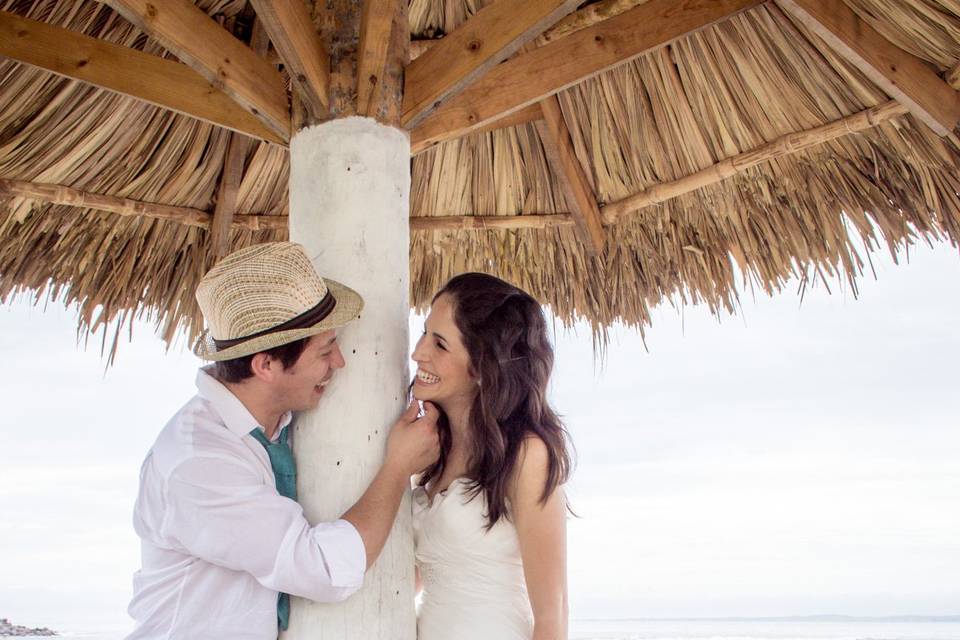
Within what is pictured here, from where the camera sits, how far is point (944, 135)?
8.31 ft

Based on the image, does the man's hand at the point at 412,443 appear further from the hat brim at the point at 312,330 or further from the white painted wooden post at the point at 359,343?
the hat brim at the point at 312,330

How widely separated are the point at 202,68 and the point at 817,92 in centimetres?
199

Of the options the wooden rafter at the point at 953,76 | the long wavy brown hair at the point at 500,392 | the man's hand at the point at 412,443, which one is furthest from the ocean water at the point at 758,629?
the man's hand at the point at 412,443

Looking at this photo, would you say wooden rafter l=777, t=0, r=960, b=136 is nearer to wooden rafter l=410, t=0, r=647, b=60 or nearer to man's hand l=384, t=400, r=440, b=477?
wooden rafter l=410, t=0, r=647, b=60

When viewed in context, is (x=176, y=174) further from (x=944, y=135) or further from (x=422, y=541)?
(x=944, y=135)

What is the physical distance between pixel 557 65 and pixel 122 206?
1.83 metres

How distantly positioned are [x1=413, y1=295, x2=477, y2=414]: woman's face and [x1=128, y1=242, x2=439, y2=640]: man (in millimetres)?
145

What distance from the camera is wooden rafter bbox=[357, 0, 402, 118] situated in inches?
74.3

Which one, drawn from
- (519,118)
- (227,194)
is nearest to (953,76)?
(519,118)

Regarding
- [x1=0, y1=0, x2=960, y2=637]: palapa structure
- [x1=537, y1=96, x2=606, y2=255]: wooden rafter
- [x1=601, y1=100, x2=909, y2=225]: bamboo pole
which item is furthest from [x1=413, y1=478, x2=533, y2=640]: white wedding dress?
[x1=601, y1=100, x2=909, y2=225]: bamboo pole

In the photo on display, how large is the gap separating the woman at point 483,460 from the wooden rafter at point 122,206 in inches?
68.6

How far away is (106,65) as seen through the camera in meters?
2.16

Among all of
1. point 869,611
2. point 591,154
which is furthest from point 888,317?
point 591,154

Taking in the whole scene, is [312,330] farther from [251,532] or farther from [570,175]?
[570,175]
